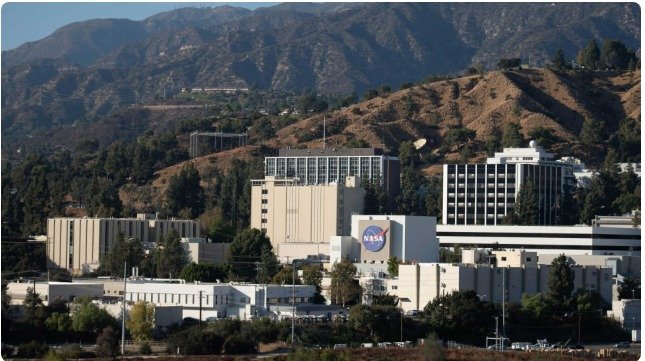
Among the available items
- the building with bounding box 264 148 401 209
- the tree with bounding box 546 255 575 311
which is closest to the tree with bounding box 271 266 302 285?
the tree with bounding box 546 255 575 311

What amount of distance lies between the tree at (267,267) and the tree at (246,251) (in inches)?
75.3

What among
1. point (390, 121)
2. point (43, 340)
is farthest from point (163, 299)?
point (390, 121)

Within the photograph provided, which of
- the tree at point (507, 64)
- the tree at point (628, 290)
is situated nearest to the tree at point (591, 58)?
the tree at point (507, 64)

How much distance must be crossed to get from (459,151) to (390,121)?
1521cm

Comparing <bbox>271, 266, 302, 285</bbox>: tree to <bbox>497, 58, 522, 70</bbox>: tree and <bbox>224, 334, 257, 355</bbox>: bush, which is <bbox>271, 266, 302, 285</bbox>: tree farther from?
<bbox>497, 58, 522, 70</bbox>: tree

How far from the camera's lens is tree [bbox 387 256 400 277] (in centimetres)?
10266

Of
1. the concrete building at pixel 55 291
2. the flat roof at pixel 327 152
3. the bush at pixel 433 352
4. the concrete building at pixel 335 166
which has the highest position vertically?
the flat roof at pixel 327 152

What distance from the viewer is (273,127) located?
192 meters

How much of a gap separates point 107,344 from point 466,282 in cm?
2744

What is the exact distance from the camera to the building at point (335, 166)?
149m

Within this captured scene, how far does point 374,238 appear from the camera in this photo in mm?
109938

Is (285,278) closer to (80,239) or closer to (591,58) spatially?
(80,239)

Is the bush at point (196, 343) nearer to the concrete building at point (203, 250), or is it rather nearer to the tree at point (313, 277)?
the tree at point (313, 277)

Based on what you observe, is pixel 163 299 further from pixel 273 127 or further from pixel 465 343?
pixel 273 127
